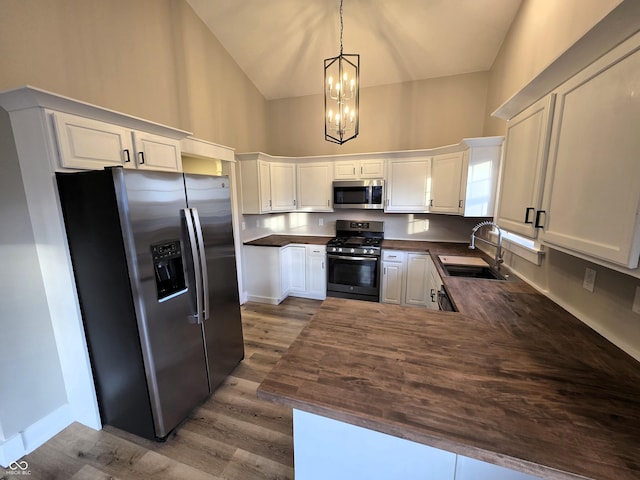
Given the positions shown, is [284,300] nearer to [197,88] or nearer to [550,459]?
[197,88]

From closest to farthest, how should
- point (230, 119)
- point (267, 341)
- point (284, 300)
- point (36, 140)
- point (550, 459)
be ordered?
point (550, 459) < point (36, 140) < point (267, 341) < point (230, 119) < point (284, 300)

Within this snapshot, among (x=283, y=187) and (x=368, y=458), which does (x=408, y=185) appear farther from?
(x=368, y=458)

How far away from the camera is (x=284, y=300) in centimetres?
404

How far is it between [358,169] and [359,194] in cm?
37

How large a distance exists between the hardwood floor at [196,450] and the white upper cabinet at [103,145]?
187 centimetres

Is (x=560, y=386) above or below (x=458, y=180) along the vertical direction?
below

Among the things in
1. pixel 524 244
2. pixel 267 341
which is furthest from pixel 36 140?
pixel 524 244

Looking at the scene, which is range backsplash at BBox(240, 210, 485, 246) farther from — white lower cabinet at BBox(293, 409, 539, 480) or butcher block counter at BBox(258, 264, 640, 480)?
white lower cabinet at BBox(293, 409, 539, 480)

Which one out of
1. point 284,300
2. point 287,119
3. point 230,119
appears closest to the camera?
point 230,119

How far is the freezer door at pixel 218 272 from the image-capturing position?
6.56 ft

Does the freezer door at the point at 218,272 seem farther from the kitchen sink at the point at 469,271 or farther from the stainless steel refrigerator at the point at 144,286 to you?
the kitchen sink at the point at 469,271

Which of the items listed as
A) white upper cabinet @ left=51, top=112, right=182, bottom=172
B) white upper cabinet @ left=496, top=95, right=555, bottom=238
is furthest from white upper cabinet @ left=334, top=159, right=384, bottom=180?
white upper cabinet @ left=51, top=112, right=182, bottom=172

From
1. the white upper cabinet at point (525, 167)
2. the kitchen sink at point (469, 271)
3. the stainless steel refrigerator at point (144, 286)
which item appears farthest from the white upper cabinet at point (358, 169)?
the stainless steel refrigerator at point (144, 286)

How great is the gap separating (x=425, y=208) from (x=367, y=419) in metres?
3.24
